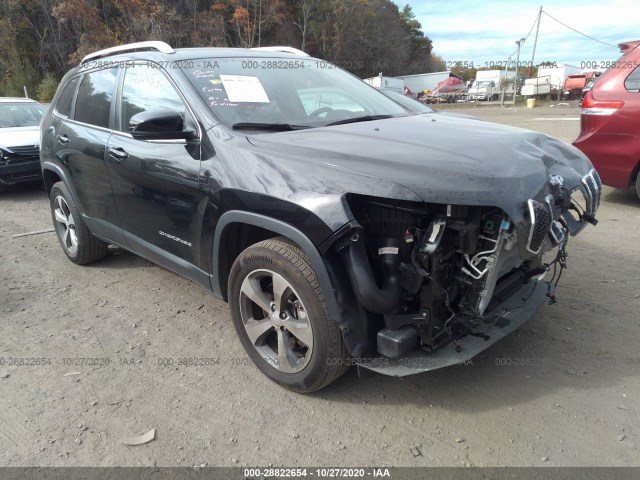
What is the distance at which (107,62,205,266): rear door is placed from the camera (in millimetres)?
2930

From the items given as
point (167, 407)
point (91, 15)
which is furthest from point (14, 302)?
point (91, 15)

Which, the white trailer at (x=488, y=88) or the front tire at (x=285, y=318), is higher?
the white trailer at (x=488, y=88)

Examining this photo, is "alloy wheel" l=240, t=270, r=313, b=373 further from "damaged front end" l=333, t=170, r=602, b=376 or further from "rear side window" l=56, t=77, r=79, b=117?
"rear side window" l=56, t=77, r=79, b=117

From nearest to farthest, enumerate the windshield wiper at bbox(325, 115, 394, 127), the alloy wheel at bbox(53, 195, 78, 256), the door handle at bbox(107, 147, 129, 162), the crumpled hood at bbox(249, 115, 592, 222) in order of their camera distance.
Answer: the crumpled hood at bbox(249, 115, 592, 222) < the windshield wiper at bbox(325, 115, 394, 127) < the door handle at bbox(107, 147, 129, 162) < the alloy wheel at bbox(53, 195, 78, 256)

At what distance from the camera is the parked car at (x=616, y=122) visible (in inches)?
204

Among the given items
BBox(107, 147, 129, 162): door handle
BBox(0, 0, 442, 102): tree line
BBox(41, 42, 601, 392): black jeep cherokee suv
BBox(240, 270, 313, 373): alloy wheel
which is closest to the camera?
BBox(41, 42, 601, 392): black jeep cherokee suv

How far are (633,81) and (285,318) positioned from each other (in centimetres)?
500

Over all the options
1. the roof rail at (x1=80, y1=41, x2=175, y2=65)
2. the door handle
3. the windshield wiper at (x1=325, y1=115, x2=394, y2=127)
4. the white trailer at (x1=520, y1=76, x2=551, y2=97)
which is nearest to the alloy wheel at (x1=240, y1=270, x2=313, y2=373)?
the windshield wiper at (x1=325, y1=115, x2=394, y2=127)

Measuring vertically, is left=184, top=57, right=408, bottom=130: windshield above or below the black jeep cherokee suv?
above

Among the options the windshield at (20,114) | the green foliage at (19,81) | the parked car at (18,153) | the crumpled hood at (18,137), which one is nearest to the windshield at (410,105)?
the parked car at (18,153)

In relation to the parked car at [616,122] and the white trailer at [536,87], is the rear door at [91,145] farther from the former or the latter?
the white trailer at [536,87]

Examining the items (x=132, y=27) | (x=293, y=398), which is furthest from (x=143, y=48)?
(x=132, y=27)

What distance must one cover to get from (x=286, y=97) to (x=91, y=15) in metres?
35.5

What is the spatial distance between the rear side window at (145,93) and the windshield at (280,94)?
187mm
